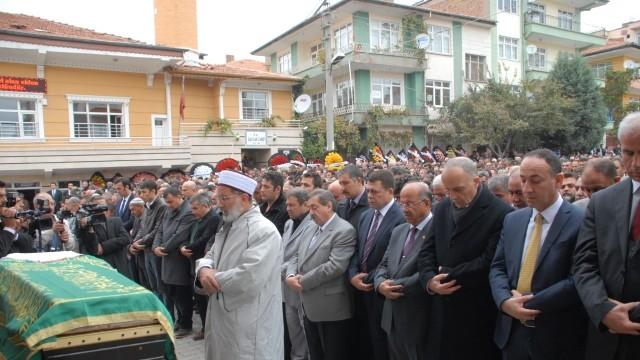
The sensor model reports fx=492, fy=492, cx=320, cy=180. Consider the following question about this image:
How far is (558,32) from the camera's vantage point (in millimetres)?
36281

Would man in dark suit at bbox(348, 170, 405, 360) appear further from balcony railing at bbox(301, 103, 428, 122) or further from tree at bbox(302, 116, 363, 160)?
balcony railing at bbox(301, 103, 428, 122)

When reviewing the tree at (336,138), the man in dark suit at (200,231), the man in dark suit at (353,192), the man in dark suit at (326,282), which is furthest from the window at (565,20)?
the man in dark suit at (326,282)

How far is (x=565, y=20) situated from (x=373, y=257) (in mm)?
40929

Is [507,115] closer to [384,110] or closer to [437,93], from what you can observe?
[437,93]

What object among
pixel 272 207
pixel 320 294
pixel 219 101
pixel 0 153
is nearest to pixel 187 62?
pixel 219 101

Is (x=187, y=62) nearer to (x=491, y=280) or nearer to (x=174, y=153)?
(x=174, y=153)

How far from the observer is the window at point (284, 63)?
34.6 meters

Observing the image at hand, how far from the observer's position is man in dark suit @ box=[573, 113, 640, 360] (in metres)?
2.47

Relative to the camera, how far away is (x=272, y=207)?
620 centimetres

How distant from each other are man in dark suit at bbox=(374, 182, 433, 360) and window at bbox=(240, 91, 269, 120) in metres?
21.3

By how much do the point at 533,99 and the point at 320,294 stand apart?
26.8 m

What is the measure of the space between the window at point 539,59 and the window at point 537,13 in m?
2.17

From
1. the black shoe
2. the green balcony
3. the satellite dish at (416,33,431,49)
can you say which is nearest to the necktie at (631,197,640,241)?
the black shoe

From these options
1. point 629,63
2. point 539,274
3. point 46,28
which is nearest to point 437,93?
point 46,28
